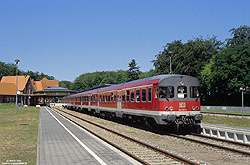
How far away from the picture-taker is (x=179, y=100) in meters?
15.8

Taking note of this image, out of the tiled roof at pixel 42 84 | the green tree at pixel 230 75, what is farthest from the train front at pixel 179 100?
the tiled roof at pixel 42 84

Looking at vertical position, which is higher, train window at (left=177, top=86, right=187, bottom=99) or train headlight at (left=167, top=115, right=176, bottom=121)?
train window at (left=177, top=86, right=187, bottom=99)

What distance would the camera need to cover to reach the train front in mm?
15500

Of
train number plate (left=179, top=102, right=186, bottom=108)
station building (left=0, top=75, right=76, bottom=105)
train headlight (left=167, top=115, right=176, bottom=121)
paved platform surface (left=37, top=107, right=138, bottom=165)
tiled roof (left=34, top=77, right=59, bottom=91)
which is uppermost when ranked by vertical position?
tiled roof (left=34, top=77, right=59, bottom=91)

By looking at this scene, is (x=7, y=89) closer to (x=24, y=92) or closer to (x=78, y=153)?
(x=24, y=92)

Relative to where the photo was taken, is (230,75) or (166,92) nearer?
(166,92)

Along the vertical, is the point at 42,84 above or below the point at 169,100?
above

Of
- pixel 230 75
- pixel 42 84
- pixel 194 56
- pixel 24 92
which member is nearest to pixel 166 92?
pixel 230 75

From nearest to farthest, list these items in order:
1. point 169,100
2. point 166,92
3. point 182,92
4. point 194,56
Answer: point 169,100, point 166,92, point 182,92, point 194,56

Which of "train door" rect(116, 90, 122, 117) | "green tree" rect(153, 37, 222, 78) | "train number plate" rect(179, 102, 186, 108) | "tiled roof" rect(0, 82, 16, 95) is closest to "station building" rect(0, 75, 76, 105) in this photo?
"tiled roof" rect(0, 82, 16, 95)

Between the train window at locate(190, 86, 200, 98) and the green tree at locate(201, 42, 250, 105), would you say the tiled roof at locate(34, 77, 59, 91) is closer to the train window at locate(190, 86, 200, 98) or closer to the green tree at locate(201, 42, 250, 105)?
the green tree at locate(201, 42, 250, 105)

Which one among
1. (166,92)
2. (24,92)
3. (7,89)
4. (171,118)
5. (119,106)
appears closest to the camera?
(171,118)

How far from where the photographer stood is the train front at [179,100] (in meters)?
15.5

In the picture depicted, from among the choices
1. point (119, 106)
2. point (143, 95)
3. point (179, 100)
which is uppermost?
point (143, 95)
